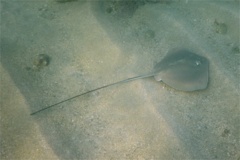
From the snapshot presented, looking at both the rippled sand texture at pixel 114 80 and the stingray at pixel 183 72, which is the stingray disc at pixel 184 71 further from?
the rippled sand texture at pixel 114 80

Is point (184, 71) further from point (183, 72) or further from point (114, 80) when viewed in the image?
point (114, 80)

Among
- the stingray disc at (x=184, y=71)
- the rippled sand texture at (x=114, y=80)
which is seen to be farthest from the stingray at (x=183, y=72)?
the rippled sand texture at (x=114, y=80)

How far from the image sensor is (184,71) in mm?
4340

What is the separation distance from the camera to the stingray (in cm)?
420

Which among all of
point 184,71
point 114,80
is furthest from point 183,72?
point 114,80

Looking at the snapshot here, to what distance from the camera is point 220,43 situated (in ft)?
→ 16.2

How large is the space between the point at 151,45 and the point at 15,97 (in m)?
2.44

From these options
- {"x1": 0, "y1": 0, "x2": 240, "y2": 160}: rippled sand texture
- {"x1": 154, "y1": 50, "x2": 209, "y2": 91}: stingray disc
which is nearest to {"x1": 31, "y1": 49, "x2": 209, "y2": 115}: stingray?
{"x1": 154, "y1": 50, "x2": 209, "y2": 91}: stingray disc

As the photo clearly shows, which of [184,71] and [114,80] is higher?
[184,71]

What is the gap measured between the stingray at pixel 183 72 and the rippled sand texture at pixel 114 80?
0.12 m

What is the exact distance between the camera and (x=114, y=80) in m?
4.31

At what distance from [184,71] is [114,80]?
45.2 inches

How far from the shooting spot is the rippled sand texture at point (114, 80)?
144 inches

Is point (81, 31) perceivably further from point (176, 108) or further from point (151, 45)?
point (176, 108)
